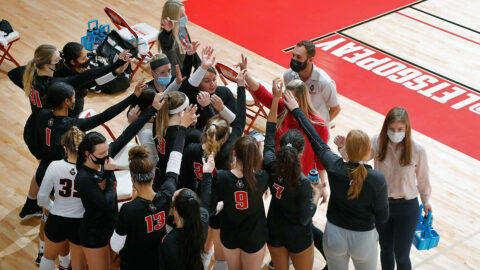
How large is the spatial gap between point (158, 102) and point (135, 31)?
410 cm

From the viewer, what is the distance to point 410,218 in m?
4.98

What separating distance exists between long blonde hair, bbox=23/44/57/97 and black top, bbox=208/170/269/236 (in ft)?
6.98

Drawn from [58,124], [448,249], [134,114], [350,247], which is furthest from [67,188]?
[448,249]

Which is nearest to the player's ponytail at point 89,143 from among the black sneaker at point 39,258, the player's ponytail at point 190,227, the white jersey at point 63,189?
the white jersey at point 63,189

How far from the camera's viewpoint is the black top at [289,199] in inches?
177

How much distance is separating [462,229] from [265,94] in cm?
250

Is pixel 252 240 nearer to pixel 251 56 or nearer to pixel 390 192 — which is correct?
pixel 390 192

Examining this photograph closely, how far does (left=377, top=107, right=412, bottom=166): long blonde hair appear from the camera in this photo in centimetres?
475

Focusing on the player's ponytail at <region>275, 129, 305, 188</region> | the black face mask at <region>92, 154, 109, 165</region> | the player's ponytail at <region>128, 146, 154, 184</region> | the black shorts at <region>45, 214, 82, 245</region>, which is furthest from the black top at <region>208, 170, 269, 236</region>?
the black shorts at <region>45, 214, 82, 245</region>

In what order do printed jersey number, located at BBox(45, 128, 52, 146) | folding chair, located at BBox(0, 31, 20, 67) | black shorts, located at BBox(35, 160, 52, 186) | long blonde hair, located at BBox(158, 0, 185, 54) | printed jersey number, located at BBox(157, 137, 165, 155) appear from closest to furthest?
printed jersey number, located at BBox(157, 137, 165, 155) < printed jersey number, located at BBox(45, 128, 52, 146) < black shorts, located at BBox(35, 160, 52, 186) < long blonde hair, located at BBox(158, 0, 185, 54) < folding chair, located at BBox(0, 31, 20, 67)

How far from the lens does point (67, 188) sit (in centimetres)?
483

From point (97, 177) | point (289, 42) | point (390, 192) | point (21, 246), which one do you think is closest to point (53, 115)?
point (97, 177)

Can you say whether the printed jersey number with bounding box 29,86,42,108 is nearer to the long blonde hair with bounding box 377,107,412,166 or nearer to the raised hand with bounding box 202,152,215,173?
the raised hand with bounding box 202,152,215,173

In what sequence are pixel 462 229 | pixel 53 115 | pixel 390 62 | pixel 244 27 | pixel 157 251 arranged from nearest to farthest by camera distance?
pixel 157 251, pixel 53 115, pixel 462 229, pixel 390 62, pixel 244 27
